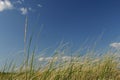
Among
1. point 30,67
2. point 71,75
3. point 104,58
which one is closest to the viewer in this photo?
point 30,67

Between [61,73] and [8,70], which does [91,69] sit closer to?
[61,73]

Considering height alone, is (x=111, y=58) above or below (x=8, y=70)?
above

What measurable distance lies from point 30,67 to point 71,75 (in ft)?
3.18

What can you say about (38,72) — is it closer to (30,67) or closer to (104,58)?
(30,67)

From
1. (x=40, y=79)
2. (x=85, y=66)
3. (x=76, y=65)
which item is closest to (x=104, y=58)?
(x=85, y=66)

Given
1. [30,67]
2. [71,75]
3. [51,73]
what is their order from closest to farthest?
[30,67] → [51,73] → [71,75]

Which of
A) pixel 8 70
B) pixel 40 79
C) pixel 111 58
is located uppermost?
pixel 111 58

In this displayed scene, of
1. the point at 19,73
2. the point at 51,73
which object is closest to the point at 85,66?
the point at 51,73

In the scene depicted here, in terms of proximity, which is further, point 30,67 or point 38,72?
point 38,72

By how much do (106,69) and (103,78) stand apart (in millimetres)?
296

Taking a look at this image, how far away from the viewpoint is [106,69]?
475cm

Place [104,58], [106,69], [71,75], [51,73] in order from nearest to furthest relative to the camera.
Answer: [51,73]
[71,75]
[106,69]
[104,58]

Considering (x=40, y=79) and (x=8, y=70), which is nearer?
(x=40, y=79)

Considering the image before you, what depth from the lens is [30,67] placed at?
3.56m
